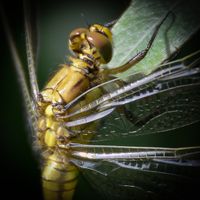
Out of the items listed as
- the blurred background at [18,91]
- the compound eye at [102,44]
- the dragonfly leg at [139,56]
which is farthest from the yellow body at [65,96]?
the blurred background at [18,91]

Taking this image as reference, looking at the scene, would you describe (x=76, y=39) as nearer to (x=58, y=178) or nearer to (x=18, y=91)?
(x=58, y=178)

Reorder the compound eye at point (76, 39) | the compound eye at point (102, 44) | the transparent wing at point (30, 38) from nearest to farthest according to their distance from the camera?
1. the compound eye at point (102, 44)
2. the compound eye at point (76, 39)
3. the transparent wing at point (30, 38)

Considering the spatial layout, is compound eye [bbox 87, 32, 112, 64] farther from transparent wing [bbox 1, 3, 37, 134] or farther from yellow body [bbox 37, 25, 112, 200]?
transparent wing [bbox 1, 3, 37, 134]

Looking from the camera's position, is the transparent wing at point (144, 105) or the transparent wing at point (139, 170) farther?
the transparent wing at point (139, 170)

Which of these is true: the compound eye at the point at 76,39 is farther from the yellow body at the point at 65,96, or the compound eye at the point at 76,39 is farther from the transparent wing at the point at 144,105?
the transparent wing at the point at 144,105

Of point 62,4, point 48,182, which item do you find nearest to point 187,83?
point 48,182

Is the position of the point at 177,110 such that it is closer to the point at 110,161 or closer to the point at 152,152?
the point at 152,152

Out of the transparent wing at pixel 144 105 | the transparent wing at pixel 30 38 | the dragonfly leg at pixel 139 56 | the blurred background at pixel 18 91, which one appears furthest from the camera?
the blurred background at pixel 18 91

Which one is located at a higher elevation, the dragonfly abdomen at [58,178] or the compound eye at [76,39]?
the compound eye at [76,39]
